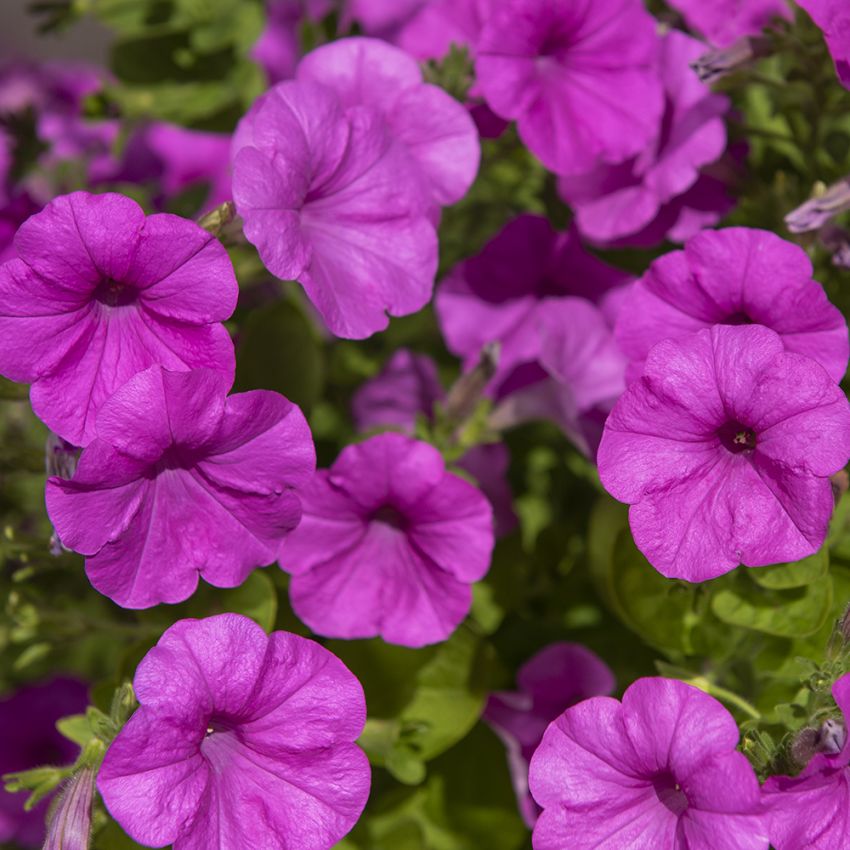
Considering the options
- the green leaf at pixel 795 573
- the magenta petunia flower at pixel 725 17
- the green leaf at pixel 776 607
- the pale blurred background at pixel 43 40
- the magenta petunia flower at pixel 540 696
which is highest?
the magenta petunia flower at pixel 725 17

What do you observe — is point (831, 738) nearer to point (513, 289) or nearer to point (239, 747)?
point (239, 747)

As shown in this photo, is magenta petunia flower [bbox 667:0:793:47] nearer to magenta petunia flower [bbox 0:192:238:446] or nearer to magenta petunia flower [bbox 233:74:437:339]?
magenta petunia flower [bbox 233:74:437:339]

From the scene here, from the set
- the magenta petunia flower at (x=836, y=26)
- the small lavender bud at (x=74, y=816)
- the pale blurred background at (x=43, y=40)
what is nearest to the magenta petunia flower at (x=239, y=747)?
the small lavender bud at (x=74, y=816)

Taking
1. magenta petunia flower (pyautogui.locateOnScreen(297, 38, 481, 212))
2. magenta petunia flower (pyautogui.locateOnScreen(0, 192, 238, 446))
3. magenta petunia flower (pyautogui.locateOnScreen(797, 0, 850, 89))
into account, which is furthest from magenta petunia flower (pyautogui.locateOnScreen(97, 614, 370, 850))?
magenta petunia flower (pyautogui.locateOnScreen(797, 0, 850, 89))

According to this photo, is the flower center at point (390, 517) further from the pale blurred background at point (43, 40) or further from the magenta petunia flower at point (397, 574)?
the pale blurred background at point (43, 40)

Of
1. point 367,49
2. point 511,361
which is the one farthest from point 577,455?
point 367,49

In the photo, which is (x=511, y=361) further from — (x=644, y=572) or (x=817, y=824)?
(x=817, y=824)
